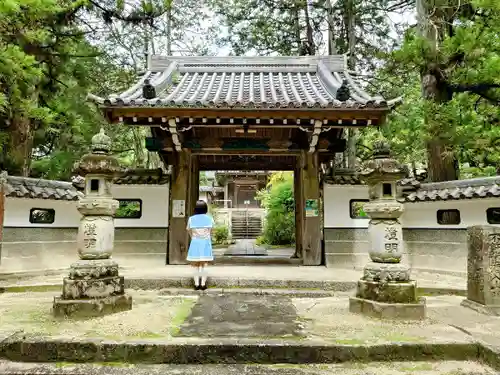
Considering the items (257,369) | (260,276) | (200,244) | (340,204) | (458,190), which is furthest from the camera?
(340,204)

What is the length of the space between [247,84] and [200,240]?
5.23 metres

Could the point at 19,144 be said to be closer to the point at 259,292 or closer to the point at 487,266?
the point at 259,292

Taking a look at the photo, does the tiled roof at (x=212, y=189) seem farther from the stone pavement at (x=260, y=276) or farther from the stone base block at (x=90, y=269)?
the stone base block at (x=90, y=269)

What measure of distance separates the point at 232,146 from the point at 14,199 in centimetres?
469

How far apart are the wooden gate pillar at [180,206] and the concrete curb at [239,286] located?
1.78m

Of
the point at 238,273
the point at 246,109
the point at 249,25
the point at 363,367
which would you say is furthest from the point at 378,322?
the point at 249,25

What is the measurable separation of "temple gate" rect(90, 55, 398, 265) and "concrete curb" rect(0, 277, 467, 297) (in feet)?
6.02

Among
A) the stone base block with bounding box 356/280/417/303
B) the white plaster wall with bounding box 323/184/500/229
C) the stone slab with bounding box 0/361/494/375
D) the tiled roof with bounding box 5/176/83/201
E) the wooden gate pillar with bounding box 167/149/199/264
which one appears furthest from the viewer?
the wooden gate pillar with bounding box 167/149/199/264

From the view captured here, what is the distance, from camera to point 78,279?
4.64m

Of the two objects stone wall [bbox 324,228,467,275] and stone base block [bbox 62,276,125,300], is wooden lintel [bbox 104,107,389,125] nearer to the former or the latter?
stone wall [bbox 324,228,467,275]

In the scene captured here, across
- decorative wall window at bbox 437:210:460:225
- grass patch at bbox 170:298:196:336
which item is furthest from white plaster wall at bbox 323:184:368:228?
grass patch at bbox 170:298:196:336

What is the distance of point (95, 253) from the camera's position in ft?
15.8

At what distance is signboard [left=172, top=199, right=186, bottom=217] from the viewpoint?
27.7ft

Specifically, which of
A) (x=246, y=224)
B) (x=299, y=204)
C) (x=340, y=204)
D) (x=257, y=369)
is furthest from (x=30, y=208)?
(x=246, y=224)
